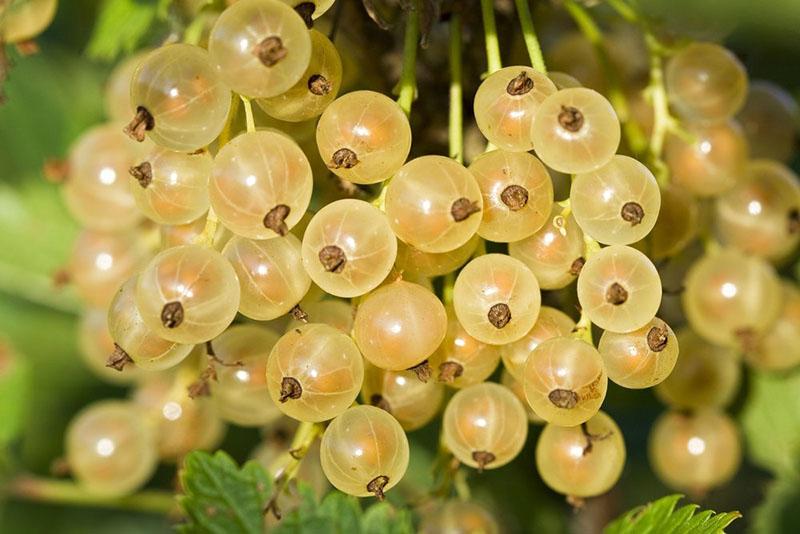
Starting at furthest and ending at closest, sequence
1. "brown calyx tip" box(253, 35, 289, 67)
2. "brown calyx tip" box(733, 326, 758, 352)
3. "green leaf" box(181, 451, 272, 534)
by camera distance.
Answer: "brown calyx tip" box(733, 326, 758, 352) < "green leaf" box(181, 451, 272, 534) < "brown calyx tip" box(253, 35, 289, 67)

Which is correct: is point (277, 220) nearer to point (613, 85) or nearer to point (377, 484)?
point (377, 484)

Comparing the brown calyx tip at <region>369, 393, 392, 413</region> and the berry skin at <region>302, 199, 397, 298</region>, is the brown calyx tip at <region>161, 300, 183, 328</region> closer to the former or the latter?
the berry skin at <region>302, 199, 397, 298</region>

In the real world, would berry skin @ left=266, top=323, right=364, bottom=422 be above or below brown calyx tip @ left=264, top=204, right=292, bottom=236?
below

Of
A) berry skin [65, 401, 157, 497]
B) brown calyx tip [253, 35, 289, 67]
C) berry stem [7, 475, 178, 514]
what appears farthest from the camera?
berry stem [7, 475, 178, 514]

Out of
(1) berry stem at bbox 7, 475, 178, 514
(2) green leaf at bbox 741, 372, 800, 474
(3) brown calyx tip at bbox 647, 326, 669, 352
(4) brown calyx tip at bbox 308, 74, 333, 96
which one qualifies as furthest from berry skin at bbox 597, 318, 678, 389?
(1) berry stem at bbox 7, 475, 178, 514

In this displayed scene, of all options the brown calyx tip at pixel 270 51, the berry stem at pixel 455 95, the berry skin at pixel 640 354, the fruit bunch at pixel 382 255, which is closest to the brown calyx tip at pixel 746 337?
the fruit bunch at pixel 382 255

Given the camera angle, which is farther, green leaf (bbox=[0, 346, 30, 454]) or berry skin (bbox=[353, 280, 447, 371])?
green leaf (bbox=[0, 346, 30, 454])
